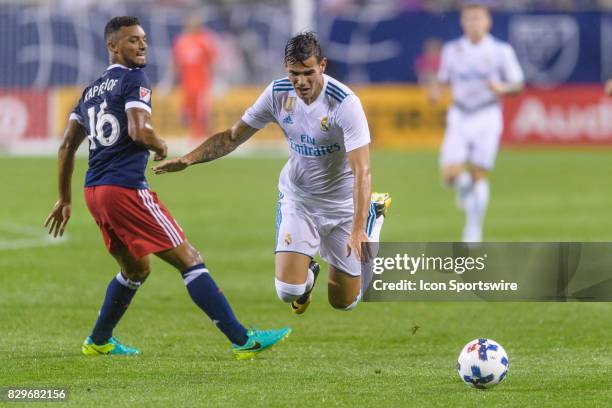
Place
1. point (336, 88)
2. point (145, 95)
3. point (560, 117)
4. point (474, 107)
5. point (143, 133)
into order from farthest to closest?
point (560, 117) → point (474, 107) → point (336, 88) → point (145, 95) → point (143, 133)

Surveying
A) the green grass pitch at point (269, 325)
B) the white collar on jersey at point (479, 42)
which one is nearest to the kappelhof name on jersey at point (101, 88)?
the green grass pitch at point (269, 325)

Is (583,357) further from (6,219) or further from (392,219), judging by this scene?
(6,219)

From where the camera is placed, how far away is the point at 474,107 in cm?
1597

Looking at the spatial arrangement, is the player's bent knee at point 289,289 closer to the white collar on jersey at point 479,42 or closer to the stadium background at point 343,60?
the white collar on jersey at point 479,42

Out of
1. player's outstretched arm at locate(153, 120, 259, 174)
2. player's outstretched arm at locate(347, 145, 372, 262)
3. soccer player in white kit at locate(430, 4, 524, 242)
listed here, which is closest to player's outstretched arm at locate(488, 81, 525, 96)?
soccer player in white kit at locate(430, 4, 524, 242)

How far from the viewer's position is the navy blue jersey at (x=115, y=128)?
27.1 ft

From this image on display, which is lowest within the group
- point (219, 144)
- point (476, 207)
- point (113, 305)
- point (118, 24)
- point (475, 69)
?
point (113, 305)

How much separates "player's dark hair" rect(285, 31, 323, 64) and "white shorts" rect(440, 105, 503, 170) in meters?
7.55

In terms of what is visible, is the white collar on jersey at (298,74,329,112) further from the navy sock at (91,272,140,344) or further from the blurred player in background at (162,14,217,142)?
the blurred player in background at (162,14,217,142)

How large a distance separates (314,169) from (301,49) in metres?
1.18

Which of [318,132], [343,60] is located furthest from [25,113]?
[318,132]

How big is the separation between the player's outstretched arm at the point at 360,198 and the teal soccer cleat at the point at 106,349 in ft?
5.70

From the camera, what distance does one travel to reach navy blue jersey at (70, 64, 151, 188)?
8.27 metres

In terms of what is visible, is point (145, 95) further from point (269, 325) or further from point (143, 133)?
point (269, 325)
